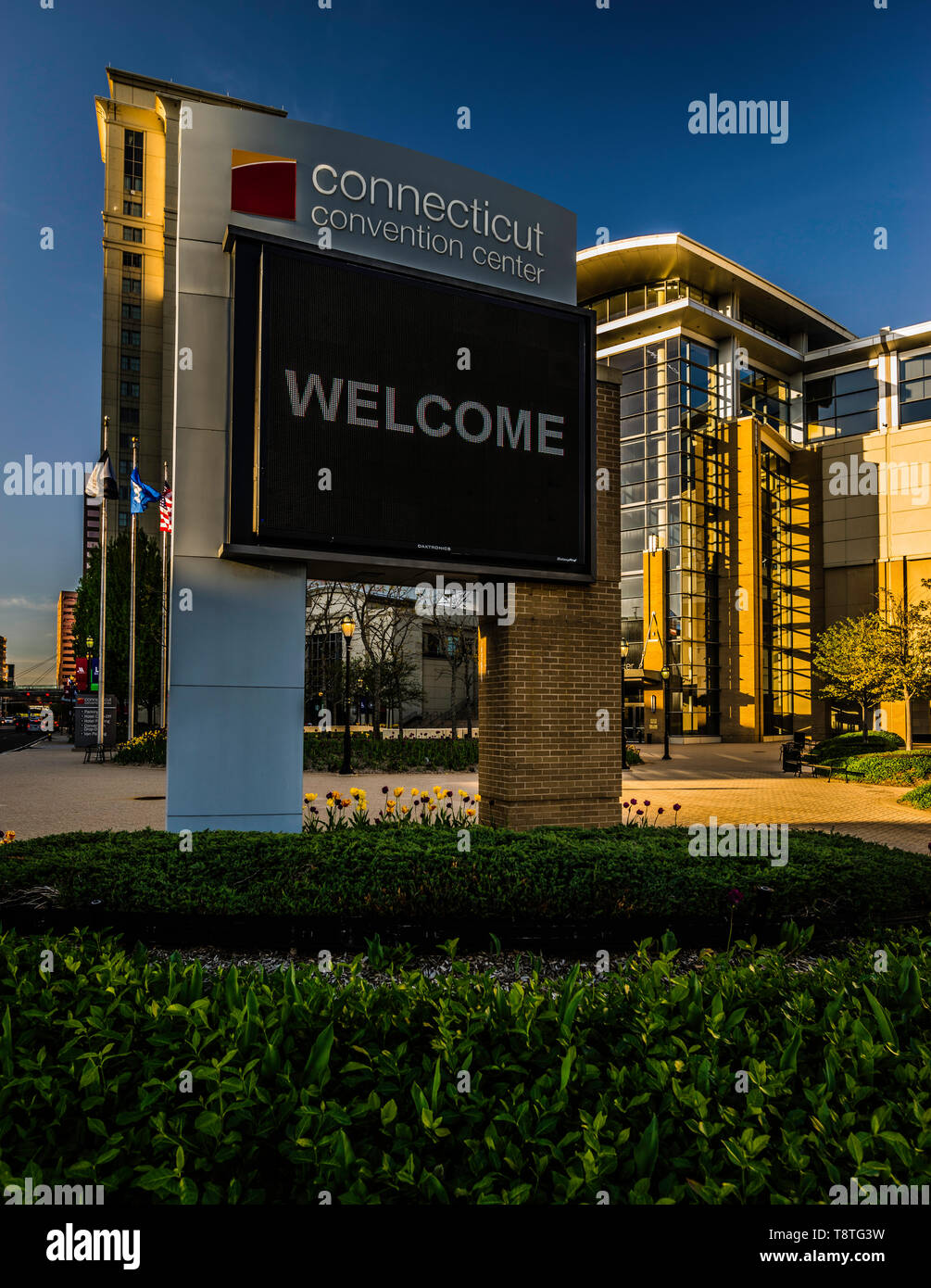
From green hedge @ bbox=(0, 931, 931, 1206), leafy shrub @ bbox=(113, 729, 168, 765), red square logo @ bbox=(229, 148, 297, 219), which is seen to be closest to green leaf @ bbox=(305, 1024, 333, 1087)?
green hedge @ bbox=(0, 931, 931, 1206)

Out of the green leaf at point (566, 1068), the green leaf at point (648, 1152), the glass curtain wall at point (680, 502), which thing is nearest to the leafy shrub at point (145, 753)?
the green leaf at point (566, 1068)

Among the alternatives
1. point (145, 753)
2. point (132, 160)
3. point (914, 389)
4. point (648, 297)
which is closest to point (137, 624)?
point (145, 753)

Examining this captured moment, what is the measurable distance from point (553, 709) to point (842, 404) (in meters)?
55.4

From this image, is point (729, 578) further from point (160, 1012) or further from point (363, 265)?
point (160, 1012)

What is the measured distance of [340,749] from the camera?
29.1 metres

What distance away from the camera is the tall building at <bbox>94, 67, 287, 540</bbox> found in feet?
251

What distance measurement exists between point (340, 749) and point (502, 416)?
2124 cm

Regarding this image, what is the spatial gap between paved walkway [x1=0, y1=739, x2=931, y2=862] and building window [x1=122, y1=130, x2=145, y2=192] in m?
69.4

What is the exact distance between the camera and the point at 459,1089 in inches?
97.3

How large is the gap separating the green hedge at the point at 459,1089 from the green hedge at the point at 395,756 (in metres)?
22.5
